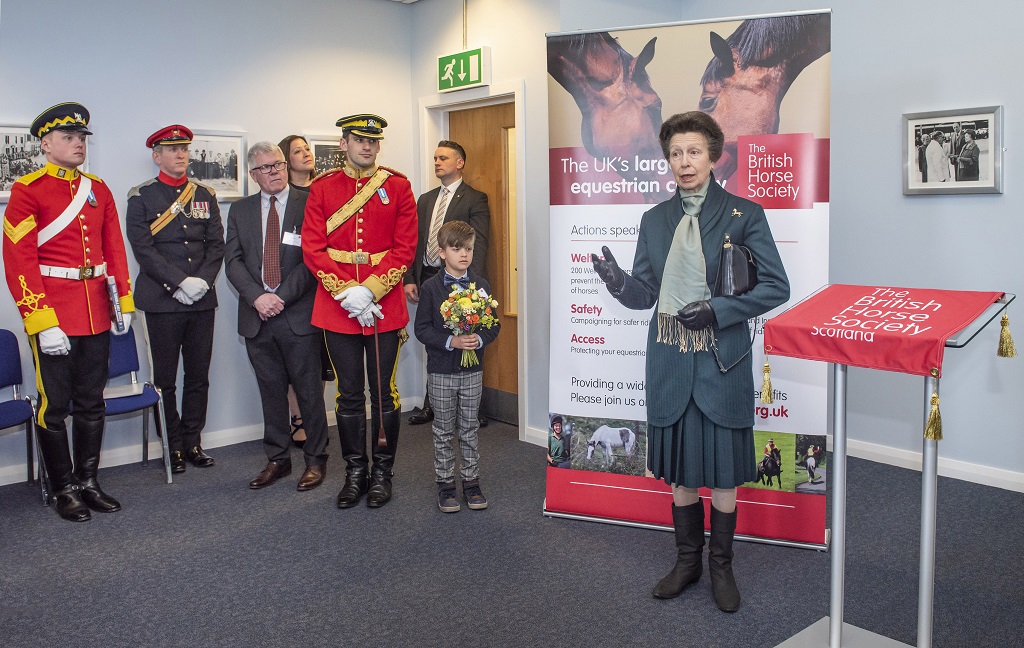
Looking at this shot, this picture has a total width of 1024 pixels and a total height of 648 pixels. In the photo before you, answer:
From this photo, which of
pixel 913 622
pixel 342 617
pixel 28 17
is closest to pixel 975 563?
pixel 913 622

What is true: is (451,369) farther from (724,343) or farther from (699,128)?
(699,128)

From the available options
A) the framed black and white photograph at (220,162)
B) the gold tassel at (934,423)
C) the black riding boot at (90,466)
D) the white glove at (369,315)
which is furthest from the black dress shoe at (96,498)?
the gold tassel at (934,423)

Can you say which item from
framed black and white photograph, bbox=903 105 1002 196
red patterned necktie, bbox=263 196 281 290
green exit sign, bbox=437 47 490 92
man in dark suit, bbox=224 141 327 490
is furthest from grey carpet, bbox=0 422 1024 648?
green exit sign, bbox=437 47 490 92

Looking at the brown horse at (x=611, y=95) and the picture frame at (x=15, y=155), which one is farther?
the picture frame at (x=15, y=155)

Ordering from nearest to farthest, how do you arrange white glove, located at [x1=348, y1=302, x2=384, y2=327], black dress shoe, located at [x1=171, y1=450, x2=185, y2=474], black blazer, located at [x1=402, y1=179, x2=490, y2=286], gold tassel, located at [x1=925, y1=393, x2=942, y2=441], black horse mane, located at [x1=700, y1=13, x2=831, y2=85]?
1. gold tassel, located at [x1=925, y1=393, x2=942, y2=441]
2. black horse mane, located at [x1=700, y1=13, x2=831, y2=85]
3. white glove, located at [x1=348, y1=302, x2=384, y2=327]
4. black dress shoe, located at [x1=171, y1=450, x2=185, y2=474]
5. black blazer, located at [x1=402, y1=179, x2=490, y2=286]

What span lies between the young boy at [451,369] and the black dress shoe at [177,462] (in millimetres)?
1549

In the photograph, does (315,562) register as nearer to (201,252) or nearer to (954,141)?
(201,252)

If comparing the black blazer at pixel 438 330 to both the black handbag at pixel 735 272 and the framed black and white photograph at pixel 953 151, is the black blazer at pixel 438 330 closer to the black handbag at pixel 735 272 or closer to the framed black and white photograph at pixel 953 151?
the black handbag at pixel 735 272

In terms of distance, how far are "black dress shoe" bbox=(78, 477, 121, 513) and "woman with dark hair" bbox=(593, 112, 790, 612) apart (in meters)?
2.59

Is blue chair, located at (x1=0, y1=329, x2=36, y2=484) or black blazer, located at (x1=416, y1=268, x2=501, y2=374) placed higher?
black blazer, located at (x1=416, y1=268, x2=501, y2=374)

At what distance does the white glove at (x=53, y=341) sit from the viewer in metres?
3.88

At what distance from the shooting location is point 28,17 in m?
4.54

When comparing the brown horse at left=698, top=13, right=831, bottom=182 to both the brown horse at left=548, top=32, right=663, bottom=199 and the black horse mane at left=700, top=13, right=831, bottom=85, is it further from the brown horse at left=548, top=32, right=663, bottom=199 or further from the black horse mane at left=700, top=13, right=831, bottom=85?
the brown horse at left=548, top=32, right=663, bottom=199

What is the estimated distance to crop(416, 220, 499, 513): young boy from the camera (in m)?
3.85
